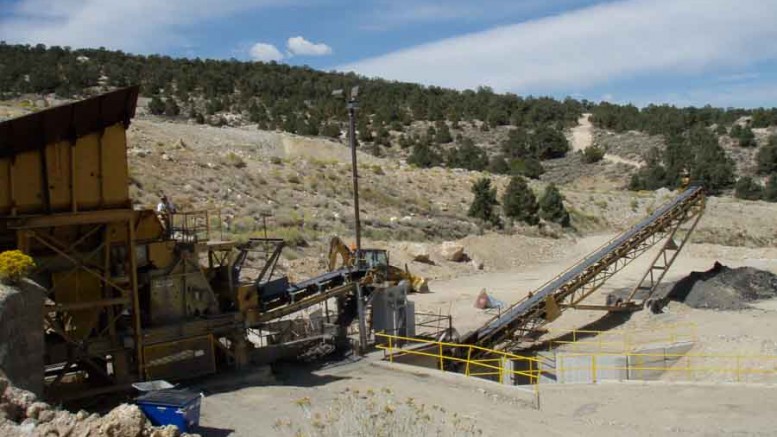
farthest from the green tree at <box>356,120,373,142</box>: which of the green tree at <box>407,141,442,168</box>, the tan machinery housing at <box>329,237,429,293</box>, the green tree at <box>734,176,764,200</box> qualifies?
the tan machinery housing at <box>329,237,429,293</box>

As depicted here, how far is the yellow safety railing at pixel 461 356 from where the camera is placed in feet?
59.2

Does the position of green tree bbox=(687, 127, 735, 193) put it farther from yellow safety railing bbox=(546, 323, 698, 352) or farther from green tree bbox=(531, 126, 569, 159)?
yellow safety railing bbox=(546, 323, 698, 352)

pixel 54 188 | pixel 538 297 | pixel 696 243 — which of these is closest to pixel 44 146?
pixel 54 188

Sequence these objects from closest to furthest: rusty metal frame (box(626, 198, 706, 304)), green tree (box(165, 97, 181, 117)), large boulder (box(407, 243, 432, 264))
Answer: rusty metal frame (box(626, 198, 706, 304)) < large boulder (box(407, 243, 432, 264)) < green tree (box(165, 97, 181, 117))

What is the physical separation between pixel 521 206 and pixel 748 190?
89.4 feet

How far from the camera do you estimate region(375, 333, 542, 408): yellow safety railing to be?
59.2 feet

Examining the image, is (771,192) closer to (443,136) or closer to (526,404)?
(443,136)

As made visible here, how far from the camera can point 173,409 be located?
1165 cm

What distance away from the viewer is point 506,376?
68.1 feet

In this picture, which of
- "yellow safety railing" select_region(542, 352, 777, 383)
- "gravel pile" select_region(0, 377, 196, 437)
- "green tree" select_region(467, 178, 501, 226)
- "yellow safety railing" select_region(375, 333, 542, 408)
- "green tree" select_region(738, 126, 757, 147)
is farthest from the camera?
"green tree" select_region(738, 126, 757, 147)

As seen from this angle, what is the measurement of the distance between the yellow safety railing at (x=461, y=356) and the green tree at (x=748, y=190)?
49.7 metres

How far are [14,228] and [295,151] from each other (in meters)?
47.8

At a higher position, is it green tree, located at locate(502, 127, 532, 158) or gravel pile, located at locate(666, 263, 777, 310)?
green tree, located at locate(502, 127, 532, 158)

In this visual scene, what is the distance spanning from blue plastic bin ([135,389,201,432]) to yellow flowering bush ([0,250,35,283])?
2638mm
